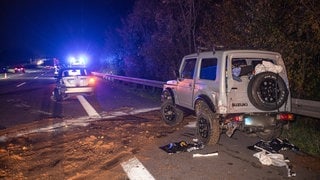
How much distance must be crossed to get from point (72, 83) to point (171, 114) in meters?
6.87

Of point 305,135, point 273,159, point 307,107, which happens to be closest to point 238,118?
point 273,159

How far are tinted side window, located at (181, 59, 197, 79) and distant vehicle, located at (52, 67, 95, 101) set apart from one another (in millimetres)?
7301

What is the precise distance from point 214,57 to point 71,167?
368cm

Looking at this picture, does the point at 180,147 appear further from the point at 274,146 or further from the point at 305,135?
the point at 305,135

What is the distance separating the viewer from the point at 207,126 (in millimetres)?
6914

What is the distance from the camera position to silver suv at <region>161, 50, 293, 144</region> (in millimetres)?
6352

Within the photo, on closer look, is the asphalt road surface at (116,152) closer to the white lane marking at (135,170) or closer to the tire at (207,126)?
the white lane marking at (135,170)

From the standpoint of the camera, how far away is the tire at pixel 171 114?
8.97m

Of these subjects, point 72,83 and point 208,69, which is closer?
point 208,69

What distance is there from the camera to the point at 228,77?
21.2ft

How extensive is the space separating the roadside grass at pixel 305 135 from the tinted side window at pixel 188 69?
2674mm

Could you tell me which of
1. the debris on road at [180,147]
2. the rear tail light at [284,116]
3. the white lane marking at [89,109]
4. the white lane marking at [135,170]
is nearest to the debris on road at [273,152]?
the rear tail light at [284,116]

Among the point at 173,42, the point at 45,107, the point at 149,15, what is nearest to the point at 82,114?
the point at 45,107

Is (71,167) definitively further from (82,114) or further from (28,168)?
(82,114)
